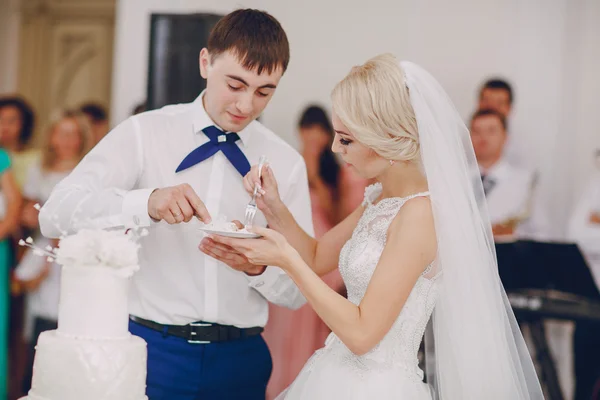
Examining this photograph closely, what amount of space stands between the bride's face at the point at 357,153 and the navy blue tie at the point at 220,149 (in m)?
0.39

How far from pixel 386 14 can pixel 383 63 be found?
3.97 metres

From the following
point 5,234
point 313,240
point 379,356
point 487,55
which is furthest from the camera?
point 487,55

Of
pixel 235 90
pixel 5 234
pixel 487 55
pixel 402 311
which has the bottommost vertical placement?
pixel 402 311

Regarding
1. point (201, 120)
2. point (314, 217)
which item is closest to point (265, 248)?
point (201, 120)

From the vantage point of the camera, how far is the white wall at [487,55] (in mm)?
6141

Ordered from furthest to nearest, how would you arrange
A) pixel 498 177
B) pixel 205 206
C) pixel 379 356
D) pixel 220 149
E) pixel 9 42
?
1. pixel 9 42
2. pixel 498 177
3. pixel 220 149
4. pixel 205 206
5. pixel 379 356

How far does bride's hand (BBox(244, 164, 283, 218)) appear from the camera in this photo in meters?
2.75

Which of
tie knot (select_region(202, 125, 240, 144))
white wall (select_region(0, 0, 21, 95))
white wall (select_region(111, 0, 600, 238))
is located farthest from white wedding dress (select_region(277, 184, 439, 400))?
white wall (select_region(0, 0, 21, 95))

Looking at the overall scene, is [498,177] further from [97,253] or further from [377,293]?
[97,253]

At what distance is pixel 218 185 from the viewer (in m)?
2.83

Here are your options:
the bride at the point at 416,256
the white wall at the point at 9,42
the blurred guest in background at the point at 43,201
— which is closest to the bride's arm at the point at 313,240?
the bride at the point at 416,256

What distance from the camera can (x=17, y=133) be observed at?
5.91m

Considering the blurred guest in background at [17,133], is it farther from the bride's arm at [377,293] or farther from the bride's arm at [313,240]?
the bride's arm at [377,293]

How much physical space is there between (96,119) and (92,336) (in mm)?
4210
